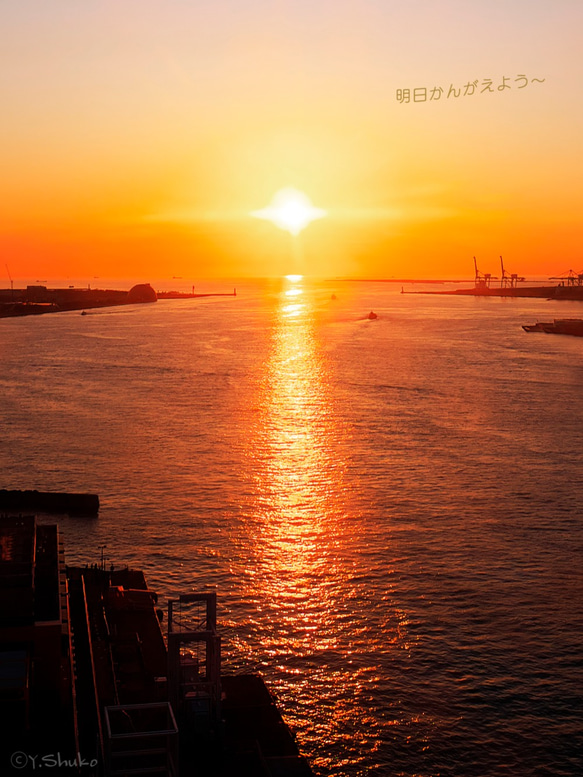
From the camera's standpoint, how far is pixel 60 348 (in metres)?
104

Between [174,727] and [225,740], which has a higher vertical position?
[174,727]

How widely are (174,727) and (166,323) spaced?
143 metres

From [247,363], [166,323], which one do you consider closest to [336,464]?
[247,363]

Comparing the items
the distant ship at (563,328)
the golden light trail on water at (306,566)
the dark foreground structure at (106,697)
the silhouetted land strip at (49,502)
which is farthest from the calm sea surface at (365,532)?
the distant ship at (563,328)

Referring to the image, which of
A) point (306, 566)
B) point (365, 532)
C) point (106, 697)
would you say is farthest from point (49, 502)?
point (106, 697)

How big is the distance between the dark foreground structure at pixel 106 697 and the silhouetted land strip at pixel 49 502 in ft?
37.9

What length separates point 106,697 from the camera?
19.2 metres

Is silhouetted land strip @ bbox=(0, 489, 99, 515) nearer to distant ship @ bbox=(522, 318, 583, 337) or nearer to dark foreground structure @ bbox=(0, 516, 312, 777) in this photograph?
dark foreground structure @ bbox=(0, 516, 312, 777)

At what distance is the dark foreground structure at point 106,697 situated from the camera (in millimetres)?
15383

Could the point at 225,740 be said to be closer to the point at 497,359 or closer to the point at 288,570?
the point at 288,570

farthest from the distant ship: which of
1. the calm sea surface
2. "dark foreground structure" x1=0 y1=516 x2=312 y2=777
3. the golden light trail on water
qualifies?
"dark foreground structure" x1=0 y1=516 x2=312 y2=777

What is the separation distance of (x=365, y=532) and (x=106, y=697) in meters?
14.9

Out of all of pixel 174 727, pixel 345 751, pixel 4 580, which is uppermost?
pixel 4 580

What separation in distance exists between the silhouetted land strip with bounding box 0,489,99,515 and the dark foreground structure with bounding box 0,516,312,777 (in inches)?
455
